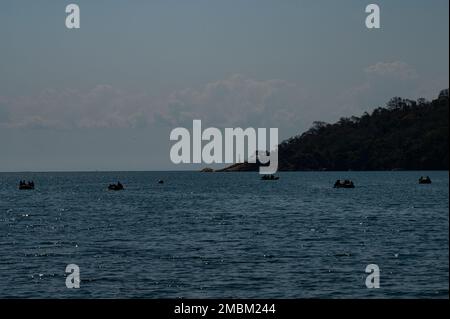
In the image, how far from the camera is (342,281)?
39.3 m

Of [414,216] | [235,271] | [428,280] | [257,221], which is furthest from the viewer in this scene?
[414,216]

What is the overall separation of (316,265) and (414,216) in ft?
159

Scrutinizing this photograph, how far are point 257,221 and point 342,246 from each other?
2733 centimetres

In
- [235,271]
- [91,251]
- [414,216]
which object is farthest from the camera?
[414,216]
